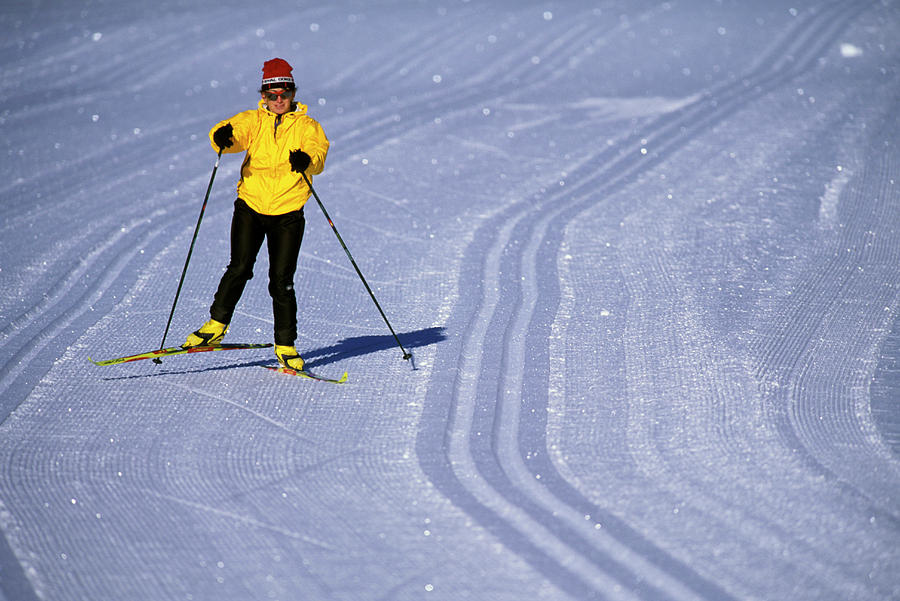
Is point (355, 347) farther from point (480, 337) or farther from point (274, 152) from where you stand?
point (274, 152)

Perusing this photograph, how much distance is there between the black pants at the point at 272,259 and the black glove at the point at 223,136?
305mm

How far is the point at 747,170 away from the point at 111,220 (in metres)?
4.75

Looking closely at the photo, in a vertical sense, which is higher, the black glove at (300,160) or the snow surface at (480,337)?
the black glove at (300,160)

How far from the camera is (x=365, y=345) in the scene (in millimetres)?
5758

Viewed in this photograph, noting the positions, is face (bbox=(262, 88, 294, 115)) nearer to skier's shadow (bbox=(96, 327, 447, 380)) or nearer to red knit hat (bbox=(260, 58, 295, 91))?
red knit hat (bbox=(260, 58, 295, 91))

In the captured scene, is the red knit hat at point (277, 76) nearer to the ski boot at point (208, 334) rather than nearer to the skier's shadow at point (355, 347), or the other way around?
the ski boot at point (208, 334)

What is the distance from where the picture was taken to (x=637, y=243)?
Answer: 7.21 meters

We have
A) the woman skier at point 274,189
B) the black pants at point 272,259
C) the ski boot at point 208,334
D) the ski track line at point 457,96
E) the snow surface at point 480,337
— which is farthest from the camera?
the ski track line at point 457,96

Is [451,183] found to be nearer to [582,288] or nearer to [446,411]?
[582,288]

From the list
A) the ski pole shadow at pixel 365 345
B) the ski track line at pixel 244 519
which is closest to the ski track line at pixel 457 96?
the ski pole shadow at pixel 365 345

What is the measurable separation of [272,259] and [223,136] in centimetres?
65

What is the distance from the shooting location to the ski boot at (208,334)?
5.49m

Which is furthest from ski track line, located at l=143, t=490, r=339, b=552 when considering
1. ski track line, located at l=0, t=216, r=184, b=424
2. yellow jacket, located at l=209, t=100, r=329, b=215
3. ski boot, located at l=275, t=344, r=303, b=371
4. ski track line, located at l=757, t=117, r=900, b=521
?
ski track line, located at l=757, t=117, r=900, b=521

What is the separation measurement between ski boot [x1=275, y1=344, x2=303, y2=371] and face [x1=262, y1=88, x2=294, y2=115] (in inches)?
44.2
